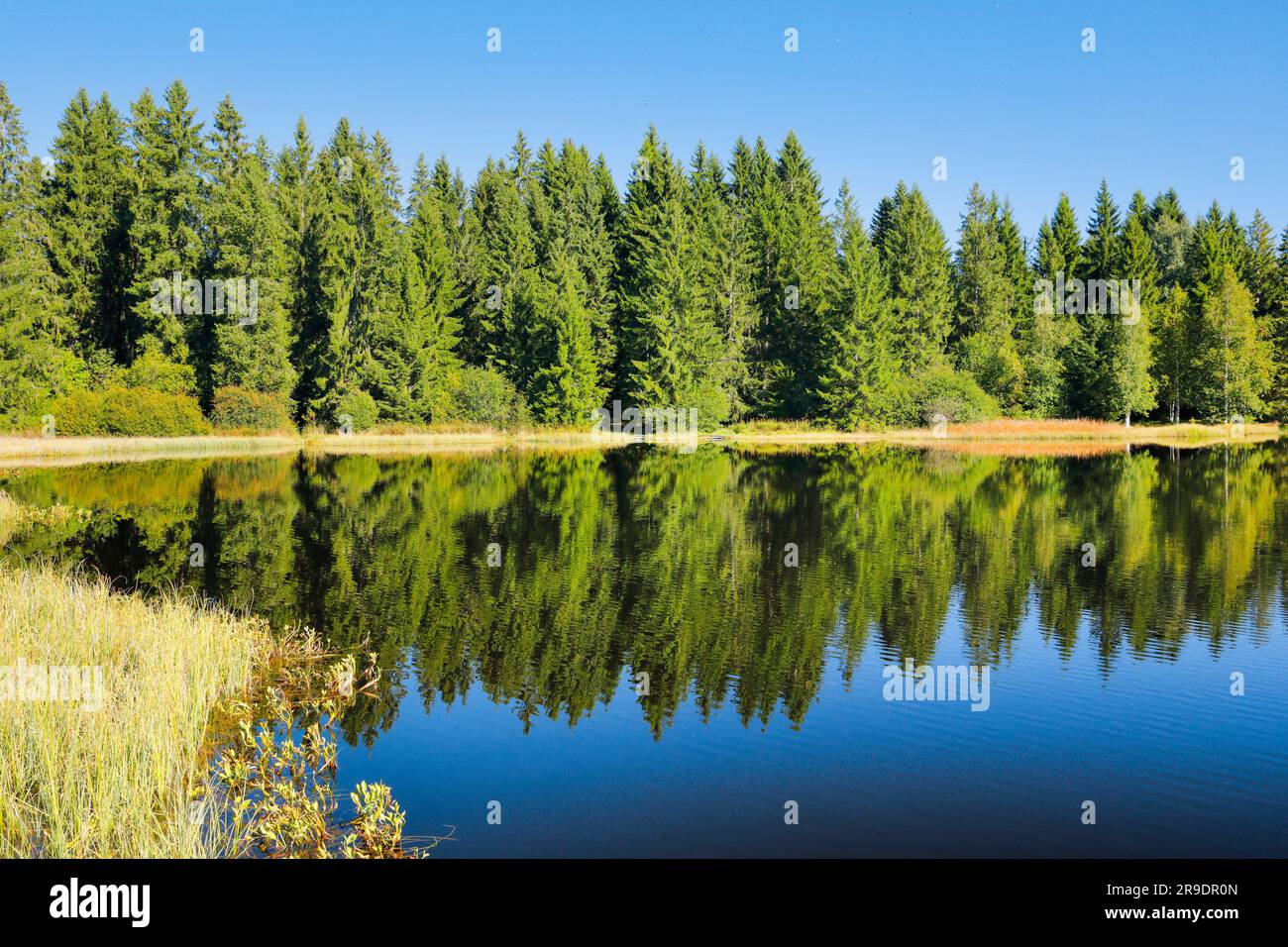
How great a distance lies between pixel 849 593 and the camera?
63.8ft

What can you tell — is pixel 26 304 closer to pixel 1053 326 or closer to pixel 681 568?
pixel 681 568

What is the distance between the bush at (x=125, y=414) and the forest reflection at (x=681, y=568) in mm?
15958

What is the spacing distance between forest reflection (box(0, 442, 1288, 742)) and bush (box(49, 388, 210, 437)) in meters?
16.0

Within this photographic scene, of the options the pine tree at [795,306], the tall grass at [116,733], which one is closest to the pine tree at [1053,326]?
the pine tree at [795,306]

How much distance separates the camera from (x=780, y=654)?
1519 centimetres

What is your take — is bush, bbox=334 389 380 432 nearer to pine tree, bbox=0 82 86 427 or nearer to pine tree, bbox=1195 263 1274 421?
pine tree, bbox=0 82 86 427

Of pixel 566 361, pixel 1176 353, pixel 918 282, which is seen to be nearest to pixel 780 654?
pixel 566 361

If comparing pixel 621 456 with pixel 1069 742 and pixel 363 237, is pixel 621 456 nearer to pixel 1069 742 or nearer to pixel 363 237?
pixel 363 237

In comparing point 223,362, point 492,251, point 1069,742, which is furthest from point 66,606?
point 492,251

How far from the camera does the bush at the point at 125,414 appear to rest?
2264 inches

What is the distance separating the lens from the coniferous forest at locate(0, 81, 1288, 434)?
64.1 m

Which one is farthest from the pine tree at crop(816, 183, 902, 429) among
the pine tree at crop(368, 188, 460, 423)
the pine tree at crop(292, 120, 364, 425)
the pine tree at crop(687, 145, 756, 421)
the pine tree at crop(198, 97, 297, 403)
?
the pine tree at crop(198, 97, 297, 403)

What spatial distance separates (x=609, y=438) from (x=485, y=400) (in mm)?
9575

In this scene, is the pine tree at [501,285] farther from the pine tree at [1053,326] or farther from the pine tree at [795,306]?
the pine tree at [1053,326]
